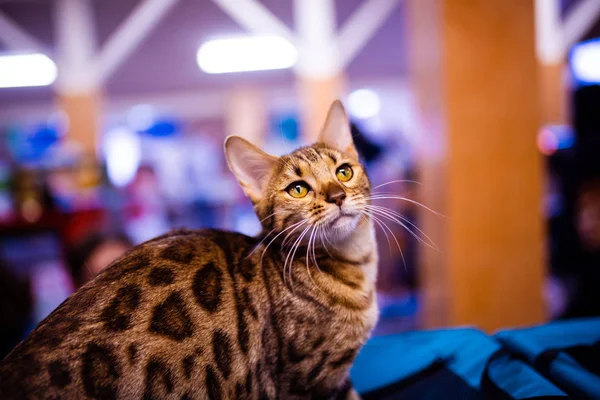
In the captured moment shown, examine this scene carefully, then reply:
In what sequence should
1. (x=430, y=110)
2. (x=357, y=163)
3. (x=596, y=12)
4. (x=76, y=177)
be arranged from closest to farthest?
(x=357, y=163)
(x=430, y=110)
(x=76, y=177)
(x=596, y=12)

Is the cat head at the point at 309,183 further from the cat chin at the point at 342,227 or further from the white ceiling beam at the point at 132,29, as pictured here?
the white ceiling beam at the point at 132,29

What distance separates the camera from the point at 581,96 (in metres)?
2.62

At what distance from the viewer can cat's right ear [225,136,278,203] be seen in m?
0.98

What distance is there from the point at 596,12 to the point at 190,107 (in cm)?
893

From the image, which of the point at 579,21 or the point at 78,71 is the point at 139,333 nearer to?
the point at 78,71

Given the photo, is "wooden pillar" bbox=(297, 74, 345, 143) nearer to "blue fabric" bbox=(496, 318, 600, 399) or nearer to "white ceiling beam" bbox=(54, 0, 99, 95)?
"white ceiling beam" bbox=(54, 0, 99, 95)

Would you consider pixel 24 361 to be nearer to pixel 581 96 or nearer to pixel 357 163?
pixel 357 163

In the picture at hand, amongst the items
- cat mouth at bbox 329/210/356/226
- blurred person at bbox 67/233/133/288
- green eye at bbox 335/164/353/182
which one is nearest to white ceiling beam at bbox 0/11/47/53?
blurred person at bbox 67/233/133/288

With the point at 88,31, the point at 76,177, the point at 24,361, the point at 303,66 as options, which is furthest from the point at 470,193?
the point at 88,31

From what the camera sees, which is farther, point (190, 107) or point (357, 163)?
point (190, 107)

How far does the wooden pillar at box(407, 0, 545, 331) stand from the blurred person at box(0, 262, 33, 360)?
6.66 feet

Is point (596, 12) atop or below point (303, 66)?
atop

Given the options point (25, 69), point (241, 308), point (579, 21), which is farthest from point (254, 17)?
point (241, 308)

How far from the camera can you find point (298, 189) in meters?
1.02
